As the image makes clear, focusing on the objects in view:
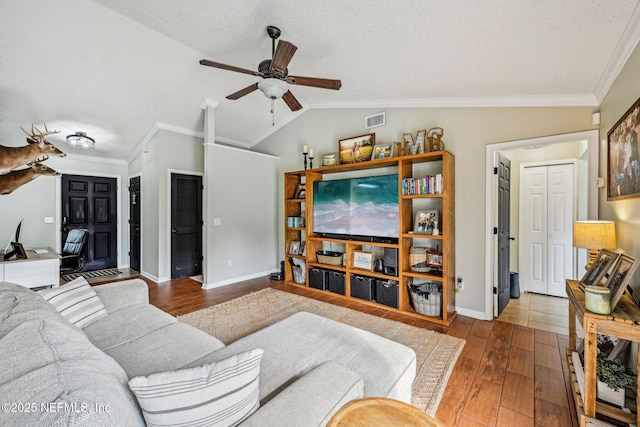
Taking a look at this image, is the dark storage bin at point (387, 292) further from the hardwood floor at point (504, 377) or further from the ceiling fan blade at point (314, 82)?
the ceiling fan blade at point (314, 82)

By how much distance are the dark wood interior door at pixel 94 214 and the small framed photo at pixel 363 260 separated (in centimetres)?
525

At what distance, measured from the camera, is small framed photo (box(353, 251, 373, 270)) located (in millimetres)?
3601

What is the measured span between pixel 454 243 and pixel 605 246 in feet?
4.69

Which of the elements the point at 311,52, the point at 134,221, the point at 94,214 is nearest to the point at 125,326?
the point at 311,52

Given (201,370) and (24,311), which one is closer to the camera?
(201,370)

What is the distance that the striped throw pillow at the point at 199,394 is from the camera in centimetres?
74

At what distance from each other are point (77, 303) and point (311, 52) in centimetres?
301

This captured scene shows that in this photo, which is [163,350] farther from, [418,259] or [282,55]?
[418,259]

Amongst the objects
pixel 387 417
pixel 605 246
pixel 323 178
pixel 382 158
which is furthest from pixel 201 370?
pixel 323 178

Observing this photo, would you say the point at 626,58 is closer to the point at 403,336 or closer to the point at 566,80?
the point at 566,80

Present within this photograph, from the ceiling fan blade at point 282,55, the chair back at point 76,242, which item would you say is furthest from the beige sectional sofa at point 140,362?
the chair back at point 76,242

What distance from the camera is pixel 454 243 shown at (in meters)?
3.25

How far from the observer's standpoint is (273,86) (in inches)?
95.8

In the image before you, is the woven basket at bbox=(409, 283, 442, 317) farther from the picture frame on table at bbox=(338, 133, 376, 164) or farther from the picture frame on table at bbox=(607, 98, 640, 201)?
the picture frame on table at bbox=(338, 133, 376, 164)
